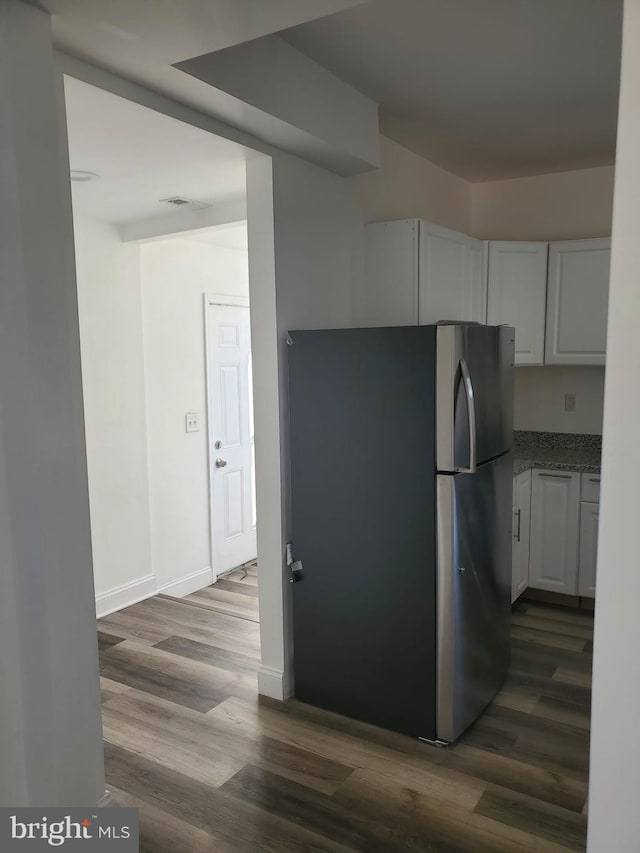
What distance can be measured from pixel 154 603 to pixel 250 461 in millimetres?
1481

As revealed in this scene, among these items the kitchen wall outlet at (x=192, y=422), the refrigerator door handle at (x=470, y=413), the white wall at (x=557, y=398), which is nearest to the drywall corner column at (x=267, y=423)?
the refrigerator door handle at (x=470, y=413)

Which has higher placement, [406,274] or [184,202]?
[184,202]

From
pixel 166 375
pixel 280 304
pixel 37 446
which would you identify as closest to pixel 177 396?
pixel 166 375

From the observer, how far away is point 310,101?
2648 millimetres

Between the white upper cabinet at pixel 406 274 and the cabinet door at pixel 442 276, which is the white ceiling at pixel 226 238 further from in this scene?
the cabinet door at pixel 442 276

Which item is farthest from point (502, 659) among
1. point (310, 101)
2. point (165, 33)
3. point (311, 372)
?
point (165, 33)

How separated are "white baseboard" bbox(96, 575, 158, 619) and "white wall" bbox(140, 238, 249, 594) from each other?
0.10 metres

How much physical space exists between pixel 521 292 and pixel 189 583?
9.85 feet

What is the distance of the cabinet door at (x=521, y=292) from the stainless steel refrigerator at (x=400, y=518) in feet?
4.10

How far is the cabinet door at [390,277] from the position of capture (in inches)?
131

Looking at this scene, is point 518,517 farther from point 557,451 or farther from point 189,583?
point 189,583

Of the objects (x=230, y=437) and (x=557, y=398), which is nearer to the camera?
(x=557, y=398)

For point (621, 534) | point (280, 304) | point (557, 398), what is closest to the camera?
point (621, 534)

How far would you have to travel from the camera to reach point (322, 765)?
254 centimetres
